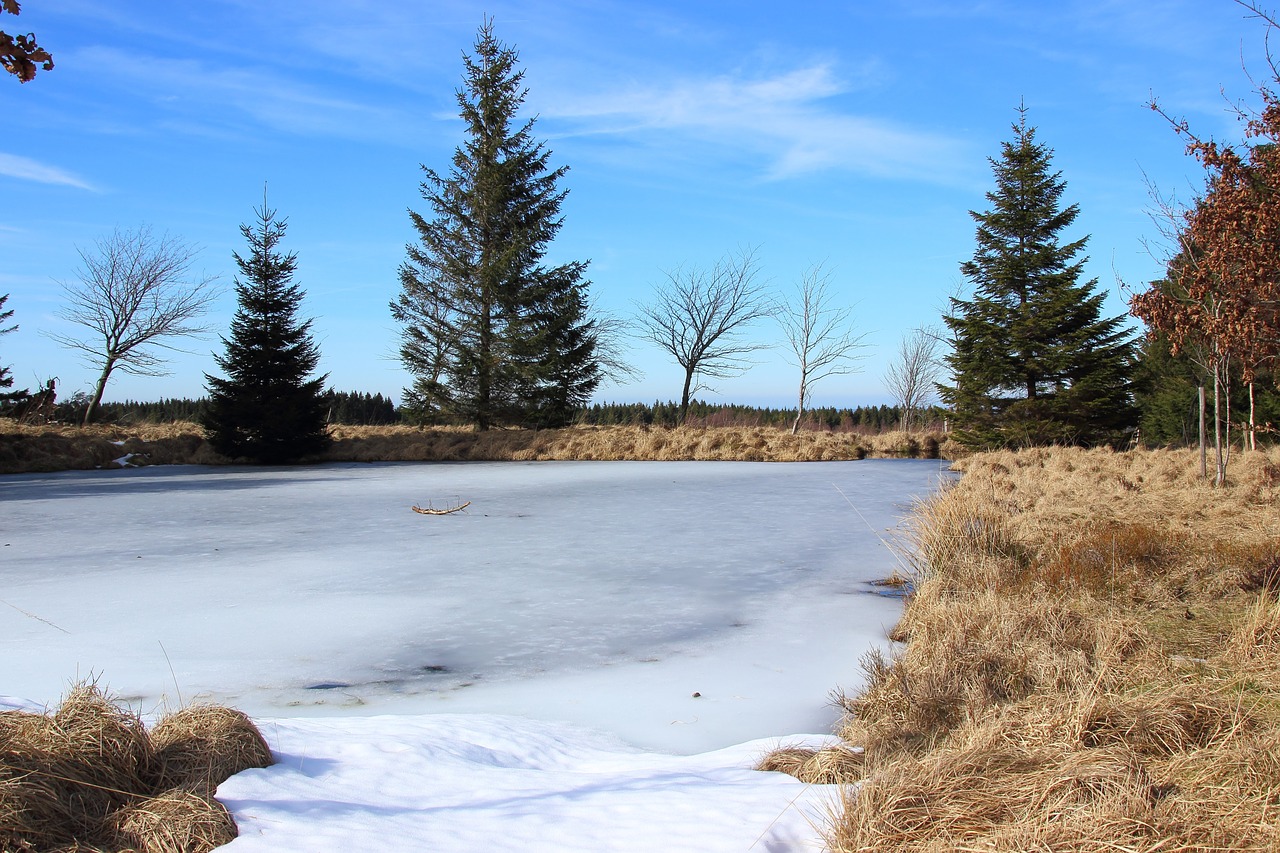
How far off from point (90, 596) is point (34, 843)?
12.8ft

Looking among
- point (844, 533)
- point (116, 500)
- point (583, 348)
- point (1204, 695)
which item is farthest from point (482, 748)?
point (583, 348)

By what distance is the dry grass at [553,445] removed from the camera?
19.5 m

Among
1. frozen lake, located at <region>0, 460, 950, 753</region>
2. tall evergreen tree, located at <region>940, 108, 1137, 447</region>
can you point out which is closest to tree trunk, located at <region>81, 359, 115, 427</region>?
frozen lake, located at <region>0, 460, 950, 753</region>

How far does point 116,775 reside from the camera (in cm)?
248

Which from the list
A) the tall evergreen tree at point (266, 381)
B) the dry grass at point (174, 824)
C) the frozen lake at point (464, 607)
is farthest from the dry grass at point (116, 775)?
the tall evergreen tree at point (266, 381)

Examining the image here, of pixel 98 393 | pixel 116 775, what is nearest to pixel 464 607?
pixel 116 775

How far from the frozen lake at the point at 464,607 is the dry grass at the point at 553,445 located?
9114 mm

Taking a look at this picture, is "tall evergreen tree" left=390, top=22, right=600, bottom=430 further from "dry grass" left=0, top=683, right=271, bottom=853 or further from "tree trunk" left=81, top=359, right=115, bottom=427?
"dry grass" left=0, top=683, right=271, bottom=853

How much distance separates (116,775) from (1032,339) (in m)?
21.0

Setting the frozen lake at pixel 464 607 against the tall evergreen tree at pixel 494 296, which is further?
the tall evergreen tree at pixel 494 296

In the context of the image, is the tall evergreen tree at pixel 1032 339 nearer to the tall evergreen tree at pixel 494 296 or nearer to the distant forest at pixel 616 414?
the distant forest at pixel 616 414

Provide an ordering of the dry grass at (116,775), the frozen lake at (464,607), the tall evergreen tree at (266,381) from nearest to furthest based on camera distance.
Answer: the dry grass at (116,775), the frozen lake at (464,607), the tall evergreen tree at (266,381)

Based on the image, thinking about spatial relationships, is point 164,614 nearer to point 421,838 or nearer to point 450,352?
point 421,838

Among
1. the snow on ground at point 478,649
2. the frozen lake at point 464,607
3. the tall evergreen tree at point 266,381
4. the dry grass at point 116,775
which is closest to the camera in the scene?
the dry grass at point 116,775
